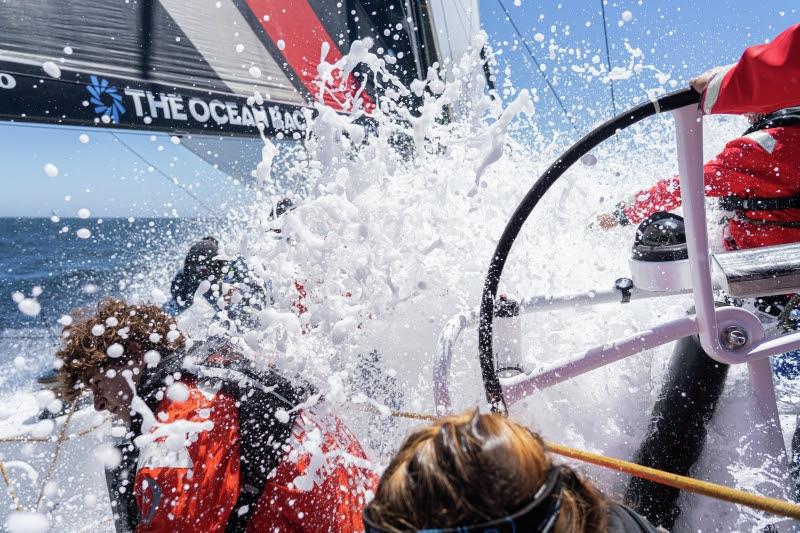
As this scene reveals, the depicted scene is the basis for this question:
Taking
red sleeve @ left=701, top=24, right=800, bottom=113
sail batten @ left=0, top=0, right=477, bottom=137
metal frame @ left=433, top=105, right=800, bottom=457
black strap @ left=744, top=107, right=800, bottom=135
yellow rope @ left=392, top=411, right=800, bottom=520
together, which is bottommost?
yellow rope @ left=392, top=411, right=800, bottom=520

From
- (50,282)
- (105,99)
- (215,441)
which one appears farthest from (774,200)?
(50,282)

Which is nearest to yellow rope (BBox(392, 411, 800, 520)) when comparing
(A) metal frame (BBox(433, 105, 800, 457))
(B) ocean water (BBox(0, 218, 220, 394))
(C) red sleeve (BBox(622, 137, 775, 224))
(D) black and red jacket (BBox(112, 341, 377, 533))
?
(A) metal frame (BBox(433, 105, 800, 457))

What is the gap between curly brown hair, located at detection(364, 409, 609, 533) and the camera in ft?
1.76

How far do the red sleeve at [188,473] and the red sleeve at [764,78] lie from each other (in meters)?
1.35

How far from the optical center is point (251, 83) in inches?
144

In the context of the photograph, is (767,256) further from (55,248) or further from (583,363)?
(55,248)

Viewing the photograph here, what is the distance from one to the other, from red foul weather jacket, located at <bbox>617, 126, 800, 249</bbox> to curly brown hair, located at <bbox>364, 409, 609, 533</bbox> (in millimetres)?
1689

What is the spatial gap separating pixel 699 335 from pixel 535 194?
1.98 feet

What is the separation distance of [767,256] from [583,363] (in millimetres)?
532

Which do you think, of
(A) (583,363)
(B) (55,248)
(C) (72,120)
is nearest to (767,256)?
(A) (583,363)

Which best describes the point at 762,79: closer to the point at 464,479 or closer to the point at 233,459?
the point at 464,479

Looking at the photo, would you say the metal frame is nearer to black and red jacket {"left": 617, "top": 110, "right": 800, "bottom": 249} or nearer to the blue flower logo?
black and red jacket {"left": 617, "top": 110, "right": 800, "bottom": 249}

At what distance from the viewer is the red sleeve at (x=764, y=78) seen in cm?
104

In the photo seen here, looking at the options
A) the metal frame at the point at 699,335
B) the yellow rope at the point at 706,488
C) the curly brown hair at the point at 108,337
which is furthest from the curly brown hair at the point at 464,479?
the curly brown hair at the point at 108,337
